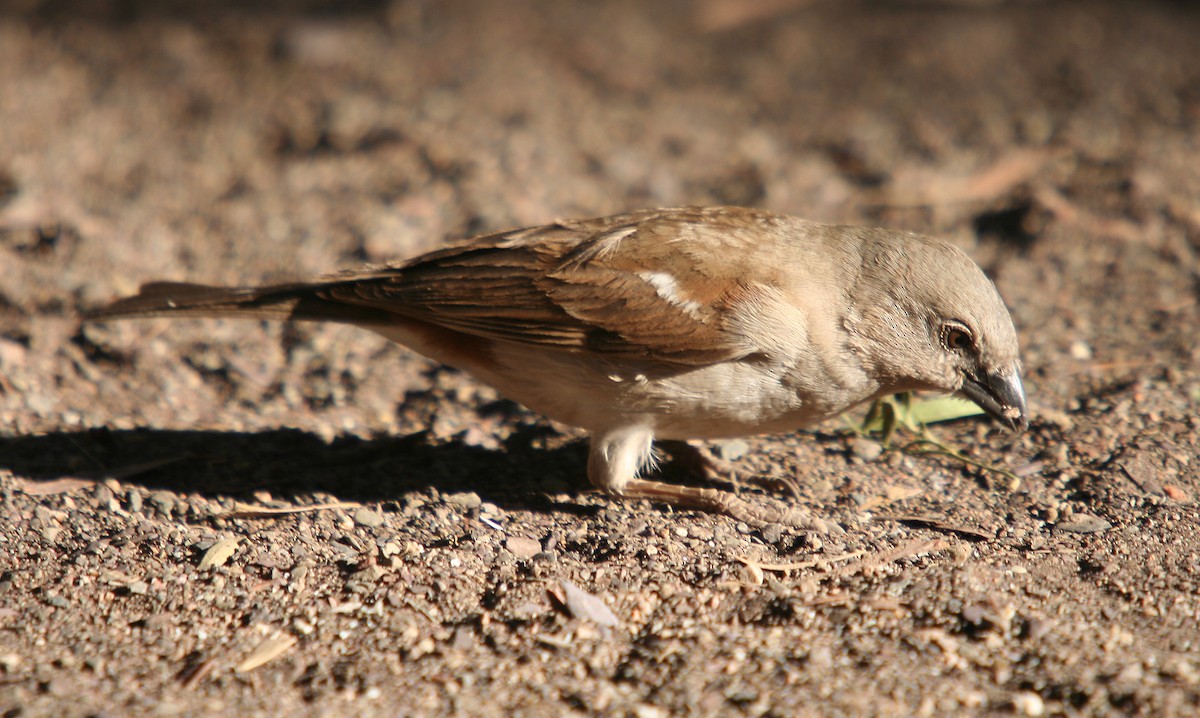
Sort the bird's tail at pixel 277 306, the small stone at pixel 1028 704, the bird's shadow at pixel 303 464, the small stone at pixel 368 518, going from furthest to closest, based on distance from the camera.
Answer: the bird's tail at pixel 277 306
the bird's shadow at pixel 303 464
the small stone at pixel 368 518
the small stone at pixel 1028 704

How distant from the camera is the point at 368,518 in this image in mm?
4633

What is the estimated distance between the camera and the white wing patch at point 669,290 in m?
4.52

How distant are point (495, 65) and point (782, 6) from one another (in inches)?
118

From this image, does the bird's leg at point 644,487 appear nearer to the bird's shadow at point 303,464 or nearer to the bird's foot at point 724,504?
the bird's foot at point 724,504

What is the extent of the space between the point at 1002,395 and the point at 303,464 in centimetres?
320

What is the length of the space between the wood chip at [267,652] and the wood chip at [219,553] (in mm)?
596

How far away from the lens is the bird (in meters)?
4.50

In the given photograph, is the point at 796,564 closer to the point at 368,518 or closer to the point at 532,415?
the point at 368,518

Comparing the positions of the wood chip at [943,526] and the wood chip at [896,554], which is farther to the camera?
the wood chip at [943,526]

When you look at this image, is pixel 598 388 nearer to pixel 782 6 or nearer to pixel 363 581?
pixel 363 581

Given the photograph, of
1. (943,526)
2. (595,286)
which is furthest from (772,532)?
(595,286)

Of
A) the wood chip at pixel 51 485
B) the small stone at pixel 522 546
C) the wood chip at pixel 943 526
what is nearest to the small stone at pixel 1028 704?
the wood chip at pixel 943 526

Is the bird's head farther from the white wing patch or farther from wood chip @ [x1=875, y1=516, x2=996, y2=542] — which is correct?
the white wing patch

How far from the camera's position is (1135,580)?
4043mm
